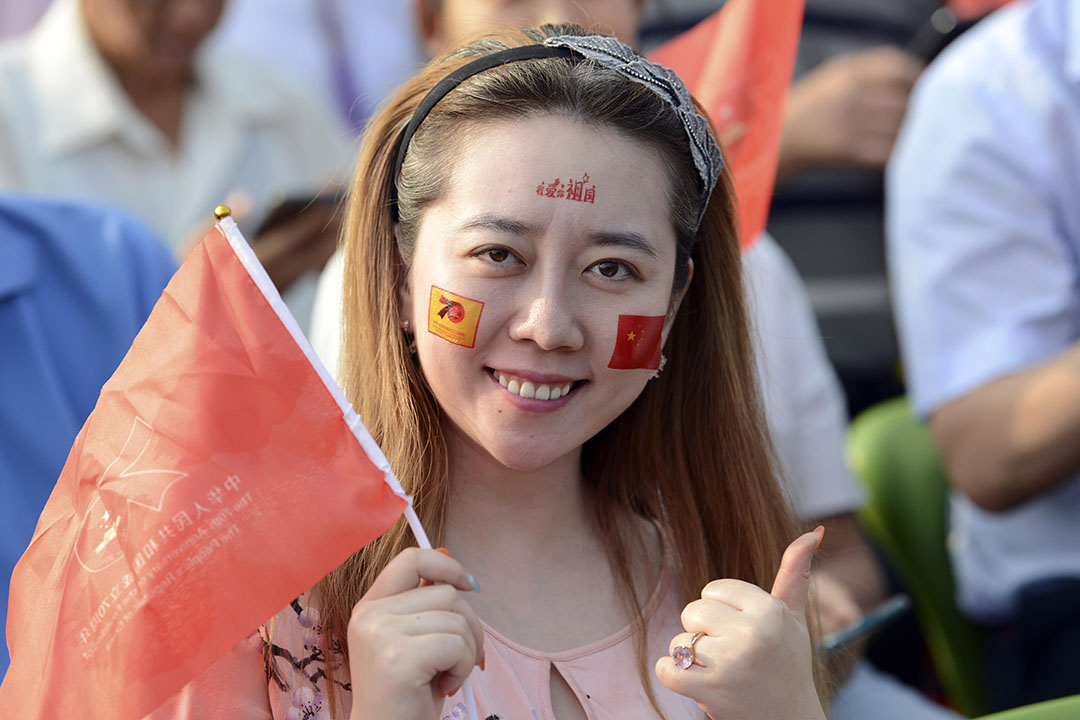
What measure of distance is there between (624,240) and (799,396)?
1239 mm

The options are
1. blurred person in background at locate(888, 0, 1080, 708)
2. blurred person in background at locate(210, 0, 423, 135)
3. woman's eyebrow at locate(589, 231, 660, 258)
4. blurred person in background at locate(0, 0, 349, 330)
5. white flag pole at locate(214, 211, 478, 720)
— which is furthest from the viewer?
blurred person in background at locate(210, 0, 423, 135)

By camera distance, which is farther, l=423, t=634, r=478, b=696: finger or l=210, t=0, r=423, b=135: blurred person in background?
l=210, t=0, r=423, b=135: blurred person in background

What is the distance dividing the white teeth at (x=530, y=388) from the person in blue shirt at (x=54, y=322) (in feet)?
2.62

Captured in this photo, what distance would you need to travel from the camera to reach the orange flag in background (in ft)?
7.23

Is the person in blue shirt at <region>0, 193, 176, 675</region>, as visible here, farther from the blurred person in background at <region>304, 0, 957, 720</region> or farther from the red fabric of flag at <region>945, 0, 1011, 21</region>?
the red fabric of flag at <region>945, 0, 1011, 21</region>

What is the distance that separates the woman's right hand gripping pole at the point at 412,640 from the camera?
121 cm

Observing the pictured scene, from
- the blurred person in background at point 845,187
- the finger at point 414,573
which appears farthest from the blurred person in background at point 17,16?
the finger at point 414,573

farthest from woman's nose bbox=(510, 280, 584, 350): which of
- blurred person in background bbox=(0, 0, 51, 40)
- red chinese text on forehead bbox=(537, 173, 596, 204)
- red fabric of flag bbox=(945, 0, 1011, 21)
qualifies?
red fabric of flag bbox=(945, 0, 1011, 21)

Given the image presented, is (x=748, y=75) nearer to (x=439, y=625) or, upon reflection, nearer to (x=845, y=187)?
(x=845, y=187)

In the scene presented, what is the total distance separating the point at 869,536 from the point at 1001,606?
0.36 meters

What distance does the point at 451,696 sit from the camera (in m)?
1.43

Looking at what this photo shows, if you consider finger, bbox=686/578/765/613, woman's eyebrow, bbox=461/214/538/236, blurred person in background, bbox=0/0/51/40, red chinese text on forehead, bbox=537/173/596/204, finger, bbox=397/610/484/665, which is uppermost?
red chinese text on forehead, bbox=537/173/596/204

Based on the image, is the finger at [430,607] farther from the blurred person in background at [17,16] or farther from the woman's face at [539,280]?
the blurred person in background at [17,16]

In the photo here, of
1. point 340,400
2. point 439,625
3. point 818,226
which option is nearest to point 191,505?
point 340,400
